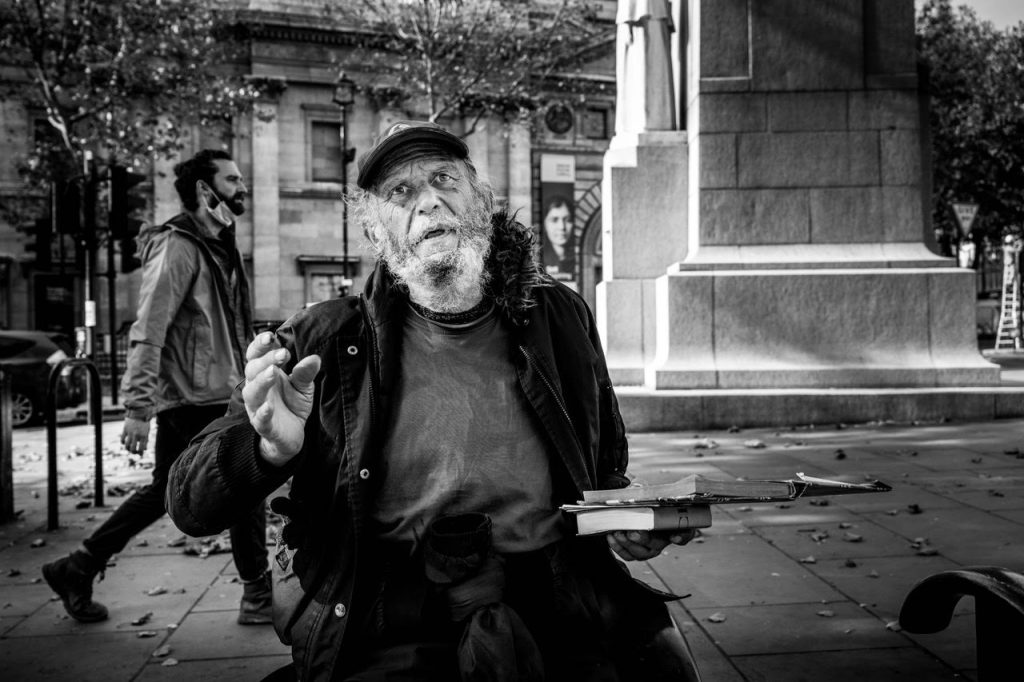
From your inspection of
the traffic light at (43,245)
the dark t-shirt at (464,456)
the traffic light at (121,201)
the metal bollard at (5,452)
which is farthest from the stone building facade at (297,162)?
the dark t-shirt at (464,456)

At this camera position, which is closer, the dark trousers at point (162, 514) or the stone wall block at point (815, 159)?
the dark trousers at point (162, 514)

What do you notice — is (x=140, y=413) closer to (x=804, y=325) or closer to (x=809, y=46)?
(x=804, y=325)

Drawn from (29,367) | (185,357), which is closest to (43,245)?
(29,367)

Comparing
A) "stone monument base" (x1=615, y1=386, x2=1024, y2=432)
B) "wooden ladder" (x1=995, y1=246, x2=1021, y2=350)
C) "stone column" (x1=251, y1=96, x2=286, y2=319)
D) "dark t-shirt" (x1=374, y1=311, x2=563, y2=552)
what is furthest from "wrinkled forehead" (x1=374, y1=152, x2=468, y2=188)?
"stone column" (x1=251, y1=96, x2=286, y2=319)

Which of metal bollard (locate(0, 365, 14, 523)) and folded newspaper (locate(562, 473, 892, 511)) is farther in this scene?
metal bollard (locate(0, 365, 14, 523))

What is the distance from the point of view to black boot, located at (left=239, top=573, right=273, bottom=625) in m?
3.85

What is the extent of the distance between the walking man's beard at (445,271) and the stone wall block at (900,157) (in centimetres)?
842

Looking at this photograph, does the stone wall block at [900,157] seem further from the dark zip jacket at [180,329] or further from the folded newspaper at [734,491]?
the folded newspaper at [734,491]

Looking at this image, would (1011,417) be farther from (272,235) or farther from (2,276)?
(2,276)

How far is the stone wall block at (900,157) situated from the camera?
957cm

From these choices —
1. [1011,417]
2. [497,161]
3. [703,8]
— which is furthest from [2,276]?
[1011,417]

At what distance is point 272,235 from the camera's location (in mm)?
32938

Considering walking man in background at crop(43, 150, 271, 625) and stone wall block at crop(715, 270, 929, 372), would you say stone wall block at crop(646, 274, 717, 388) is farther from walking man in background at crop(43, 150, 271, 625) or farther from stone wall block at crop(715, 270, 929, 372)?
walking man in background at crop(43, 150, 271, 625)

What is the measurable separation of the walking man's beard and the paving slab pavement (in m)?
0.83
